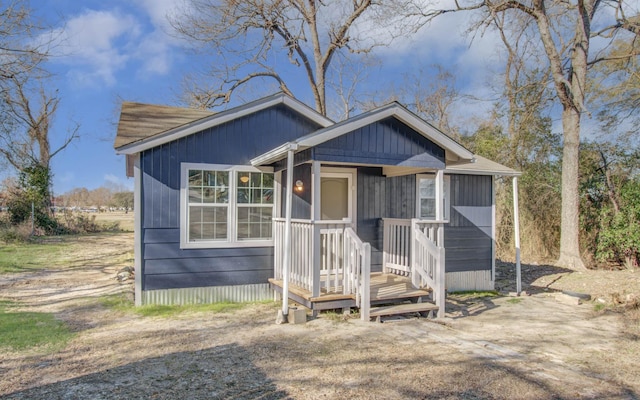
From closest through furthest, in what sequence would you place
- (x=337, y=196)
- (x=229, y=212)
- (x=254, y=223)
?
(x=229, y=212) → (x=254, y=223) → (x=337, y=196)

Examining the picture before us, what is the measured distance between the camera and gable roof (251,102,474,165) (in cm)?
595

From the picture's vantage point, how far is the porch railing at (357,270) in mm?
6020

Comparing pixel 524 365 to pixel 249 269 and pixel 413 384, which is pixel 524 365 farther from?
pixel 249 269

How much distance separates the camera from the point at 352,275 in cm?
634

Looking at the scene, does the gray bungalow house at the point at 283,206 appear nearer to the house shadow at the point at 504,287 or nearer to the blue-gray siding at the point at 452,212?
the blue-gray siding at the point at 452,212

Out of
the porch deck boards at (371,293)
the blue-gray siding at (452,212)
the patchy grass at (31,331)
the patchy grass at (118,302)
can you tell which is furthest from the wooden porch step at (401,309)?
the patchy grass at (31,331)

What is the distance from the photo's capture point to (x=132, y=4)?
13.0 metres

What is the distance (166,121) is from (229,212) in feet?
7.99

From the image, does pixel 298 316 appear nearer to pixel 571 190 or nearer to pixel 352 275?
pixel 352 275

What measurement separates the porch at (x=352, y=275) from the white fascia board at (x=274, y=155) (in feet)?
3.41

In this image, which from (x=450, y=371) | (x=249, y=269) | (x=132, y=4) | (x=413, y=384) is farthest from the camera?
(x=132, y=4)

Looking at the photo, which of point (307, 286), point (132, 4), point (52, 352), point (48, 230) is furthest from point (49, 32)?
point (48, 230)

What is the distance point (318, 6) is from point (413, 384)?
50.0 feet

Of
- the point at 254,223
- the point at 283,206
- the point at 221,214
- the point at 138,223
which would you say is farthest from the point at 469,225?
the point at 138,223
